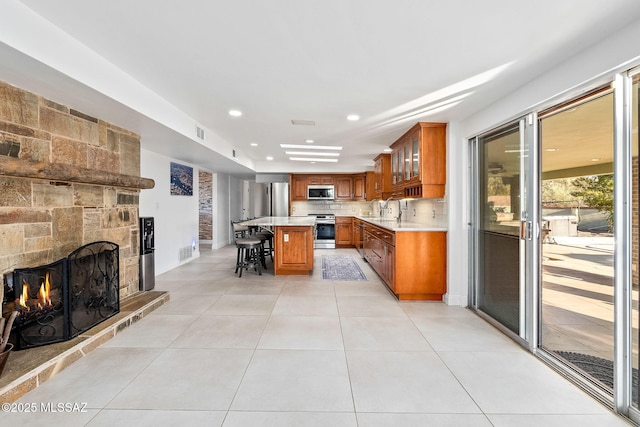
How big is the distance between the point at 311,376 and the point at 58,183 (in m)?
2.76

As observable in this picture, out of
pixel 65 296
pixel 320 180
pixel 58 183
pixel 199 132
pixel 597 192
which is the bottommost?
pixel 65 296

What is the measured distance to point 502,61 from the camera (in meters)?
2.18

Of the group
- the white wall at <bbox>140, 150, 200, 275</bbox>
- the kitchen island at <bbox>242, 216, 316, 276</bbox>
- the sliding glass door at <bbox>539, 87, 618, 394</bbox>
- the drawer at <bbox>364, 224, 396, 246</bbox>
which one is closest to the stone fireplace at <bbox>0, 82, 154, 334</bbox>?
the white wall at <bbox>140, 150, 200, 275</bbox>

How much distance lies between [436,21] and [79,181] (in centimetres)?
310

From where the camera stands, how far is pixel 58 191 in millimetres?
2654

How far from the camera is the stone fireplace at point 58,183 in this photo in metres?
2.22

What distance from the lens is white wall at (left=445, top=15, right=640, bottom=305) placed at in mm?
1761

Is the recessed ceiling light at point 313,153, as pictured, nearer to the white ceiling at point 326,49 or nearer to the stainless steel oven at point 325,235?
the stainless steel oven at point 325,235

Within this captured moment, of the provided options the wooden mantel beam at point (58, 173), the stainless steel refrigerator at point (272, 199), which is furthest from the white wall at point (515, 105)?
the stainless steel refrigerator at point (272, 199)

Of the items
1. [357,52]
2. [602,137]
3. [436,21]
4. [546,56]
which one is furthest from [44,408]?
[602,137]

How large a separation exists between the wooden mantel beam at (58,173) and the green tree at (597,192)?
4250mm

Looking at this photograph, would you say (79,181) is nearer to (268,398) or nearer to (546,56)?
(268,398)

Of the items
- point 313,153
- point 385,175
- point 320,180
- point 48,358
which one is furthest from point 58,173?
point 320,180

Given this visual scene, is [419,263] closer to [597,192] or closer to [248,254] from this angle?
[597,192]
